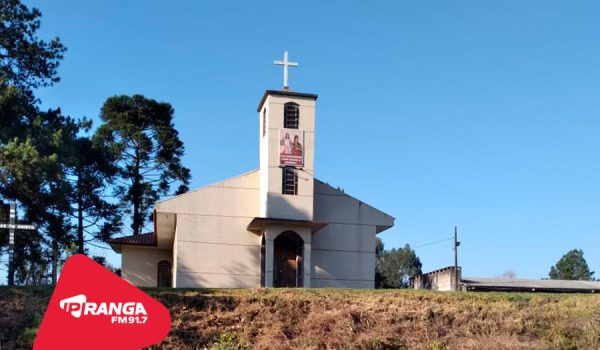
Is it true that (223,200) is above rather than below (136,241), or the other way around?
above

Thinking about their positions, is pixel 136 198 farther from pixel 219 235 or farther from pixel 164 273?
pixel 219 235

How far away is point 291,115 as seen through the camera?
30016 mm

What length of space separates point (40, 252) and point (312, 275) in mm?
16141

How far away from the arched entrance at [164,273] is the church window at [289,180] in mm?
10163

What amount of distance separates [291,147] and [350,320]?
11.1 meters

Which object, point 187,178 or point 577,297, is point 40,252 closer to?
point 187,178

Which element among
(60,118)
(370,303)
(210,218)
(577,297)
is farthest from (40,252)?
(577,297)

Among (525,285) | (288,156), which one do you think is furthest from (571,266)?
(288,156)

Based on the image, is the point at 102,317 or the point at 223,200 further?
the point at 223,200

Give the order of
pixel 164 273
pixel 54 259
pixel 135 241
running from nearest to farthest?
1. pixel 135 241
2. pixel 164 273
3. pixel 54 259

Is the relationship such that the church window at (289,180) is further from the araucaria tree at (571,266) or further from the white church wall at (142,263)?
the araucaria tree at (571,266)

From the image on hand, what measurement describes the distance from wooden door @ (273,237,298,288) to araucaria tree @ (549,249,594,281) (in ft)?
125

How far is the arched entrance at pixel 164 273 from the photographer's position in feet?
120

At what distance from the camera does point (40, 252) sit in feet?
129
